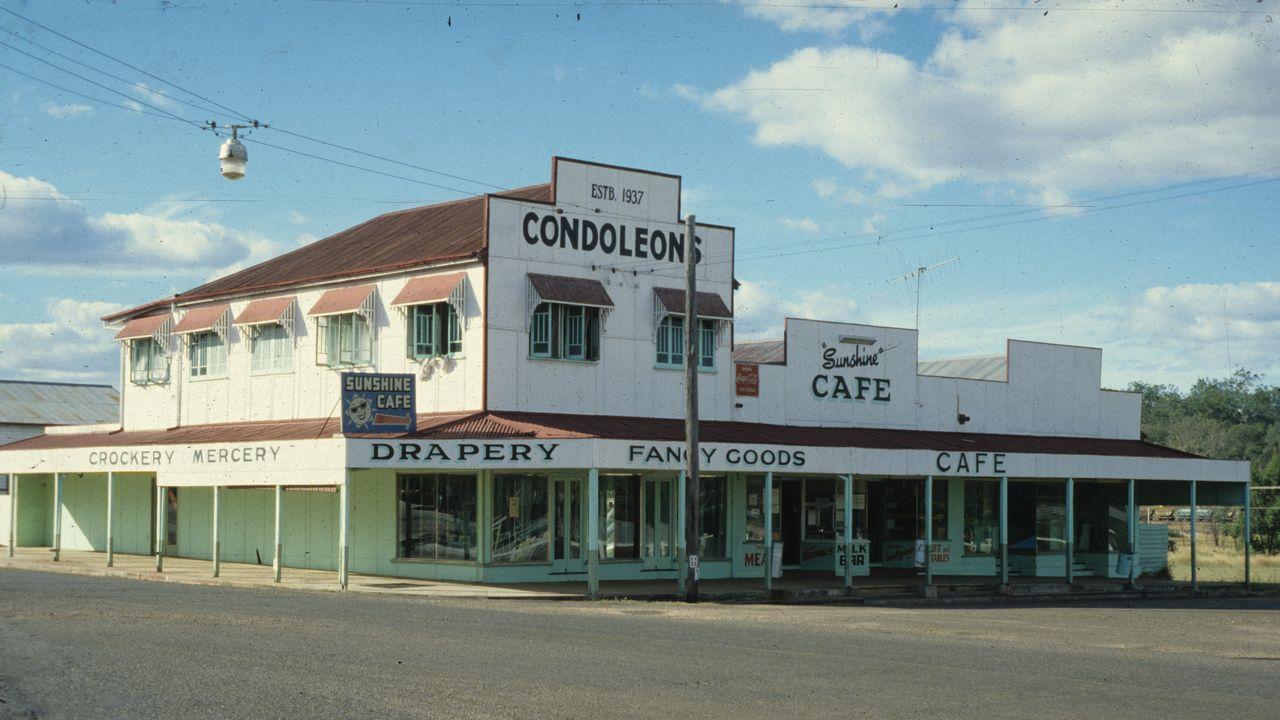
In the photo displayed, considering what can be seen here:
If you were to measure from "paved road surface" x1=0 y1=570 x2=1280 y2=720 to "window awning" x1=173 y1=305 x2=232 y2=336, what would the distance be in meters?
13.3

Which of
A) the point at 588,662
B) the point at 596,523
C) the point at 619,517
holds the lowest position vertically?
the point at 588,662

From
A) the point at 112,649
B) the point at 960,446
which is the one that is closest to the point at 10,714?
the point at 112,649

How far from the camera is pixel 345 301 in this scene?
109 feet

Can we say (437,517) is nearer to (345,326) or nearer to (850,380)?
A: (345,326)

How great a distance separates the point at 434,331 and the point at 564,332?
9.54ft

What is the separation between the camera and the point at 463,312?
30.8m

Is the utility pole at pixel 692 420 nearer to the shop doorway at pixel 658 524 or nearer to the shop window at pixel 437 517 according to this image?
the shop doorway at pixel 658 524

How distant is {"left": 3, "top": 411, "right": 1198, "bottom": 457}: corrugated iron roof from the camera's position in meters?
29.1

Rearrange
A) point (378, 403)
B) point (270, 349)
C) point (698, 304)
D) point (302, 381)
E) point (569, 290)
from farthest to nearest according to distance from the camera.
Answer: point (270, 349)
point (302, 381)
point (698, 304)
point (569, 290)
point (378, 403)

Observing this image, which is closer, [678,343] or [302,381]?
[678,343]

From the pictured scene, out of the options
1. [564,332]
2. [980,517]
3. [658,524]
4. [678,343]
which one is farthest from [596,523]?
[980,517]

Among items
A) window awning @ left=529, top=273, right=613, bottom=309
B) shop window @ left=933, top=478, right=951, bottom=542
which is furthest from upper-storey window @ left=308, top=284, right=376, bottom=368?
shop window @ left=933, top=478, right=951, bottom=542

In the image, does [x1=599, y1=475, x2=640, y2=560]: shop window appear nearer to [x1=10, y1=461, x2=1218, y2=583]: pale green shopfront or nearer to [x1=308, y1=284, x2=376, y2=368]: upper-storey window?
[x1=10, y1=461, x2=1218, y2=583]: pale green shopfront

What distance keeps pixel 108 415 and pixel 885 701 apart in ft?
160
